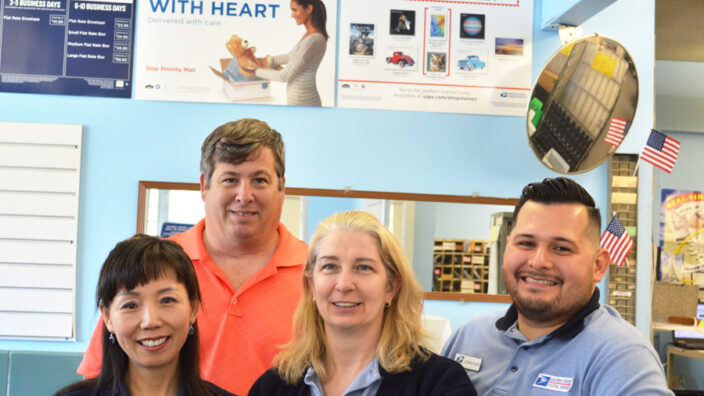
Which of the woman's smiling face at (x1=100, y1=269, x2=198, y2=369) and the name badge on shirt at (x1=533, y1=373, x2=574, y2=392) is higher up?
the woman's smiling face at (x1=100, y1=269, x2=198, y2=369)

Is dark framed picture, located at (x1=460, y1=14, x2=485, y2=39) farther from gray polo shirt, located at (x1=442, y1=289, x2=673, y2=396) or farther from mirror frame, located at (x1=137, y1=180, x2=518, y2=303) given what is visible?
gray polo shirt, located at (x1=442, y1=289, x2=673, y2=396)

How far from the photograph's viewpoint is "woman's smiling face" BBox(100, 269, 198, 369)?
1869 mm

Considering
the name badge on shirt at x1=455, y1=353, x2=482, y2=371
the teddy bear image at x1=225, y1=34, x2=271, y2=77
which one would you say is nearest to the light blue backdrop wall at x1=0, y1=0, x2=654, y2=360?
the teddy bear image at x1=225, y1=34, x2=271, y2=77

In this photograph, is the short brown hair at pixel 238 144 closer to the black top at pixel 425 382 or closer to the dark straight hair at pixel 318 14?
the black top at pixel 425 382

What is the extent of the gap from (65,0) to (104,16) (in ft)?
0.84

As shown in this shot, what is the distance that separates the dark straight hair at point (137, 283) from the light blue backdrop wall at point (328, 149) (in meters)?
2.56

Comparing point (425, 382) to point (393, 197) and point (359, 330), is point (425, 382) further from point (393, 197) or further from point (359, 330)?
point (393, 197)

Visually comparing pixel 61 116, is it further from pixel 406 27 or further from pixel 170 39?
pixel 406 27

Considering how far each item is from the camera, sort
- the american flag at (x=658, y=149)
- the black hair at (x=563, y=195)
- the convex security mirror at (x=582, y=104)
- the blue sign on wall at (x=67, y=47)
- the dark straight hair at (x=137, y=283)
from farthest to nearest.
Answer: the blue sign on wall at (x=67, y=47)
the american flag at (x=658, y=149)
the convex security mirror at (x=582, y=104)
the black hair at (x=563, y=195)
the dark straight hair at (x=137, y=283)

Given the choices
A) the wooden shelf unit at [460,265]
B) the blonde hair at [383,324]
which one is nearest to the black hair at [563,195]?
the blonde hair at [383,324]

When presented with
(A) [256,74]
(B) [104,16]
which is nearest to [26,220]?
(B) [104,16]

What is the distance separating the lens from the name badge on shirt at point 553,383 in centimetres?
186

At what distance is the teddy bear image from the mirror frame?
0.77m

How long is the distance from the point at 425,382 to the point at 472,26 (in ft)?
10.6
